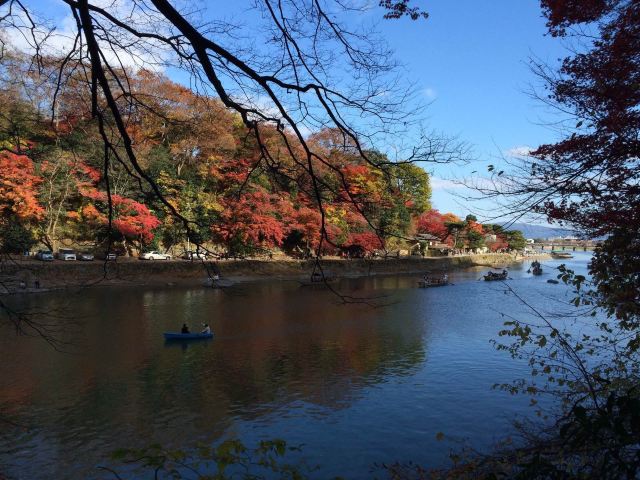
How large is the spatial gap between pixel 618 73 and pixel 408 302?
18.9m

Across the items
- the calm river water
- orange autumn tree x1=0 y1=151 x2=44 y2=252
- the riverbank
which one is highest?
orange autumn tree x1=0 y1=151 x2=44 y2=252

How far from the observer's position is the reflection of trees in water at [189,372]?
8297mm

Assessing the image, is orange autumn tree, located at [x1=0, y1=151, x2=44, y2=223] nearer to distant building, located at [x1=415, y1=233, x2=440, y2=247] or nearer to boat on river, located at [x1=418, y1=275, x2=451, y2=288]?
distant building, located at [x1=415, y1=233, x2=440, y2=247]

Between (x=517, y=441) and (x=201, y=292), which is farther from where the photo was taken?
(x=201, y=292)

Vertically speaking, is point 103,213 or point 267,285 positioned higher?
point 103,213

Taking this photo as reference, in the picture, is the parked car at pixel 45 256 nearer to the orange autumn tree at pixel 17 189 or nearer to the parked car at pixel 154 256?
the orange autumn tree at pixel 17 189

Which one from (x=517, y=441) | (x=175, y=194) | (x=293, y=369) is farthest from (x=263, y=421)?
(x=175, y=194)

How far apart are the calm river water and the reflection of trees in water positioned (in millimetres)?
38

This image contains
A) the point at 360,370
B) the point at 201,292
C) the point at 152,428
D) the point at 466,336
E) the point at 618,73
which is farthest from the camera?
the point at 201,292

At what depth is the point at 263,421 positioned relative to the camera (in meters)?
8.55

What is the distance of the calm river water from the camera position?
7.59 metres

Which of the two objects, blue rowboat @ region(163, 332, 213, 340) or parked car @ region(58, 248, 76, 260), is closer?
blue rowboat @ region(163, 332, 213, 340)

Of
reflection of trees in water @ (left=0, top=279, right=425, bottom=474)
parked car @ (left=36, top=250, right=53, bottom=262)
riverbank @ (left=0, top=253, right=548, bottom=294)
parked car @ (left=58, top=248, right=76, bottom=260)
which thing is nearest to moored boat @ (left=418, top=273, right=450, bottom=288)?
riverbank @ (left=0, top=253, right=548, bottom=294)

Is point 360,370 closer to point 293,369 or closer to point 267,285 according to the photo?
point 293,369
